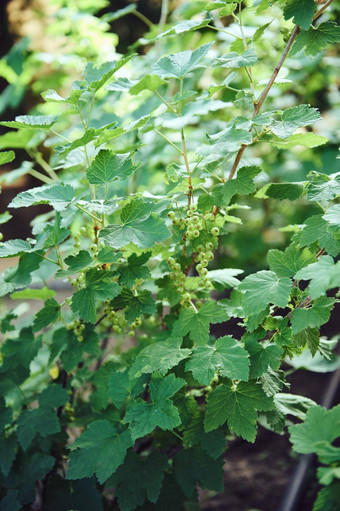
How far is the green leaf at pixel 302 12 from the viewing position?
93cm

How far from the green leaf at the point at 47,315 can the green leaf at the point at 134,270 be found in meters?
0.18

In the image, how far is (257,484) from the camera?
1.95 m

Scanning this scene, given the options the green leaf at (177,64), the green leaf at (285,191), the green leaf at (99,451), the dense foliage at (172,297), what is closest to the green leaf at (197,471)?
the dense foliage at (172,297)

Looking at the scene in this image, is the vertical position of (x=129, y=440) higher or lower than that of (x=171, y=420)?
lower

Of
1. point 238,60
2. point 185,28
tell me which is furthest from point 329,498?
point 185,28

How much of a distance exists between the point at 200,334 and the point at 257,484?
122 centimetres

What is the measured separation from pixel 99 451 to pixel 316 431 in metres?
0.47

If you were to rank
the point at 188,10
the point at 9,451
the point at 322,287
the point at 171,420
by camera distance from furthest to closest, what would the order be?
the point at 188,10 < the point at 9,451 < the point at 171,420 < the point at 322,287

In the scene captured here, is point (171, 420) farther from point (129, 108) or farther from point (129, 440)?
point (129, 108)

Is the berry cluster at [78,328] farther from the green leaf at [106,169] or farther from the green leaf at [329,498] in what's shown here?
the green leaf at [329,498]

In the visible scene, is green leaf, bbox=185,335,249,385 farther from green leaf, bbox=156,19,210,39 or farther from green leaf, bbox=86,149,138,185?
green leaf, bbox=156,19,210,39

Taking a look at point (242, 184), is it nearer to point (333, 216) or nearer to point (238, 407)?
point (333, 216)

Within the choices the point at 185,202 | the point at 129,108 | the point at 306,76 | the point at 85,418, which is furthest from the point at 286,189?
the point at 306,76

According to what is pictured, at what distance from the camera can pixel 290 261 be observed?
97 centimetres
